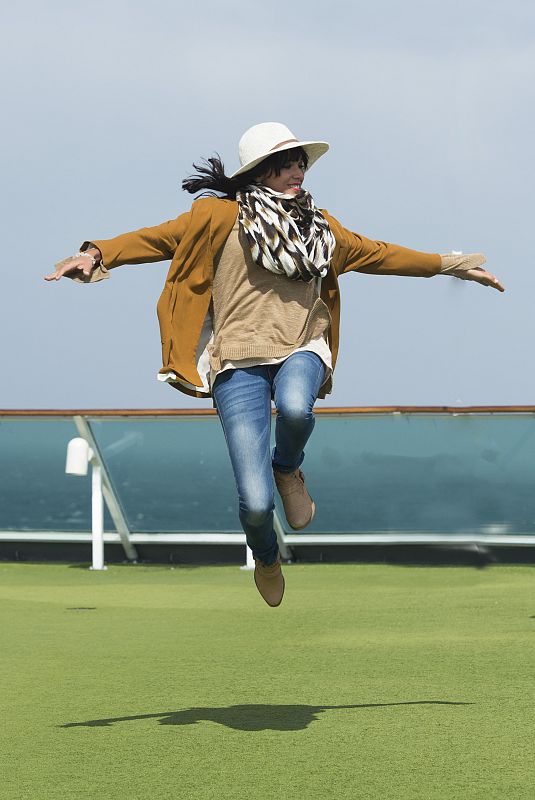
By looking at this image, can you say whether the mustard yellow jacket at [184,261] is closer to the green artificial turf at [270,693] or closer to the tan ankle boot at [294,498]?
the tan ankle boot at [294,498]

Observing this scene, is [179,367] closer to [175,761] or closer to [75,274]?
[75,274]

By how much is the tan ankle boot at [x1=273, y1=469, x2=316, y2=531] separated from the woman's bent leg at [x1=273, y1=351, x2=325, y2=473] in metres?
0.34

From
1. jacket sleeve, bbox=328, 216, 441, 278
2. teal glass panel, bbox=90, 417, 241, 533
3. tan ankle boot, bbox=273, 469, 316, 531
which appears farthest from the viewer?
teal glass panel, bbox=90, 417, 241, 533

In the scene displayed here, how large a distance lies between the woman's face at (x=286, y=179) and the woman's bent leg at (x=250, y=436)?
0.67 meters

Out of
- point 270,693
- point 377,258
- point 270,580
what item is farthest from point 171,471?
point 377,258

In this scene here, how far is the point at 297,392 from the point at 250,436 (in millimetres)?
229

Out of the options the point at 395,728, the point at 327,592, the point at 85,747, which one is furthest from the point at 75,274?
the point at 327,592

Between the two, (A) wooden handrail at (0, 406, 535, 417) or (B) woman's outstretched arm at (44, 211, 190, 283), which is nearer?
(B) woman's outstretched arm at (44, 211, 190, 283)

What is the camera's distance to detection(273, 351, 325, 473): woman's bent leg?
509 centimetres

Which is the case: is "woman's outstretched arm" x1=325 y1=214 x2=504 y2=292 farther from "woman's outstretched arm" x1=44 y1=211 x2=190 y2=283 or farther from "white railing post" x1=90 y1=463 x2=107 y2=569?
"white railing post" x1=90 y1=463 x2=107 y2=569

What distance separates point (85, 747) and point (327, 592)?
18.9 ft

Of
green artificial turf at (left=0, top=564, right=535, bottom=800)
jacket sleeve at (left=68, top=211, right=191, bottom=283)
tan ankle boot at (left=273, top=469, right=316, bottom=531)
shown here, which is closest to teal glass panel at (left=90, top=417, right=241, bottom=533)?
green artificial turf at (left=0, top=564, right=535, bottom=800)

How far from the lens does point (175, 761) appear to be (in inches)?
189

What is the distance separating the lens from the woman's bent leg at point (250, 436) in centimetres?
508
